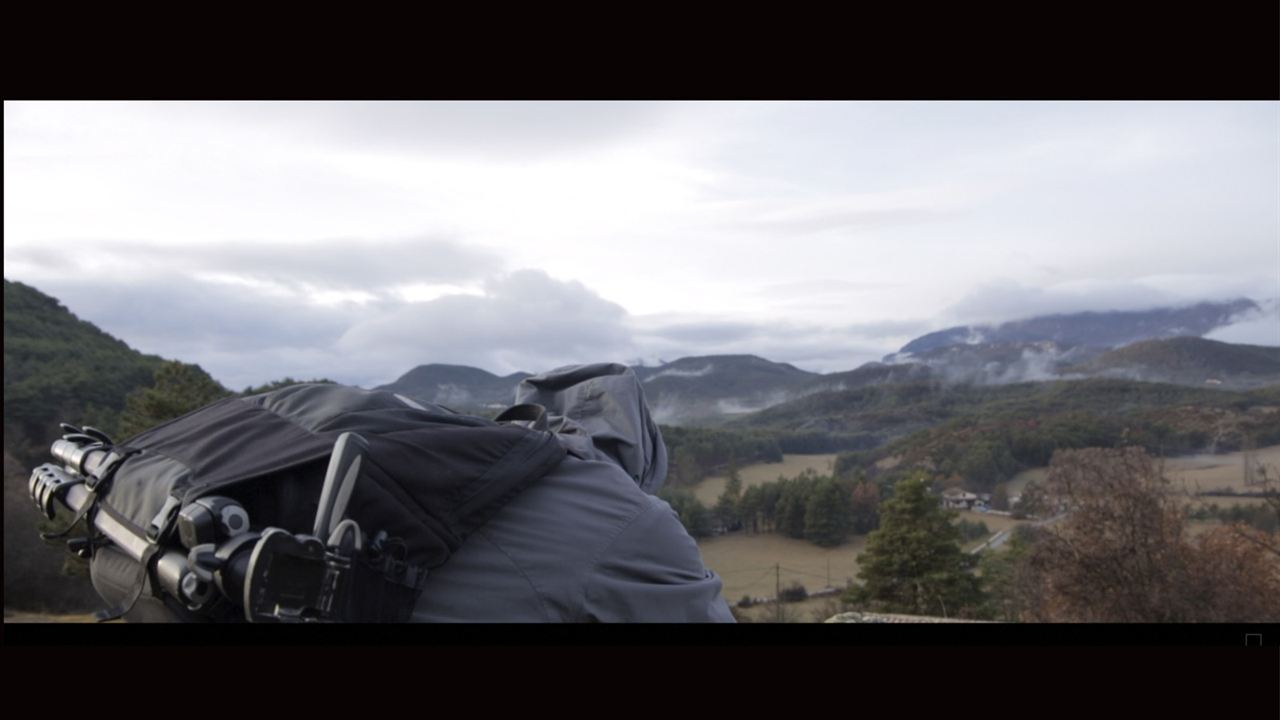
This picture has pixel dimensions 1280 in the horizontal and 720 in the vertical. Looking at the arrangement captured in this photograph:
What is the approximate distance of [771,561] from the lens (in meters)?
21.7

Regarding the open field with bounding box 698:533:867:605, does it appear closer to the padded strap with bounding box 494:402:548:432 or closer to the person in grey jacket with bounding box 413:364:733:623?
the padded strap with bounding box 494:402:548:432

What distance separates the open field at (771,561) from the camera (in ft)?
62.2

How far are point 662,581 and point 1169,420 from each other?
4325 cm

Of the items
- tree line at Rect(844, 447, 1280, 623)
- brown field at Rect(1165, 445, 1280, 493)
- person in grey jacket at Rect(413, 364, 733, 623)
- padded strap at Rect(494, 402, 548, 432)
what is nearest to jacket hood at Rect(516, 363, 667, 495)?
padded strap at Rect(494, 402, 548, 432)

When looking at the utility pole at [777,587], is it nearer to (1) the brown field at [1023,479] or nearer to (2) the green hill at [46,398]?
(2) the green hill at [46,398]

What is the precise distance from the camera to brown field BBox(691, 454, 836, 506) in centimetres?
2369

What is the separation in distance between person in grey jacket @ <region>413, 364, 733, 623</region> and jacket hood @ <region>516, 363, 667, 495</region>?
0.77 ft

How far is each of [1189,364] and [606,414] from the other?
52.4 meters

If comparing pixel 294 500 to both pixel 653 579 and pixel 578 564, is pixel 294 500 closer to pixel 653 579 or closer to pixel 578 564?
pixel 578 564

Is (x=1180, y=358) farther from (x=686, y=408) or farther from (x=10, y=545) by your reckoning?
(x=10, y=545)

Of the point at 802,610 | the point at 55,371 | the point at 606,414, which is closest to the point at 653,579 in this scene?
the point at 606,414

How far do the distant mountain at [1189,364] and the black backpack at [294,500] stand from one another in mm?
45008

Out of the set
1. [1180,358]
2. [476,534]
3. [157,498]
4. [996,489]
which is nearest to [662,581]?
[476,534]

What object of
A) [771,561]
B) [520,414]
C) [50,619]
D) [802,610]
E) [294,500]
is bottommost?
[802,610]
